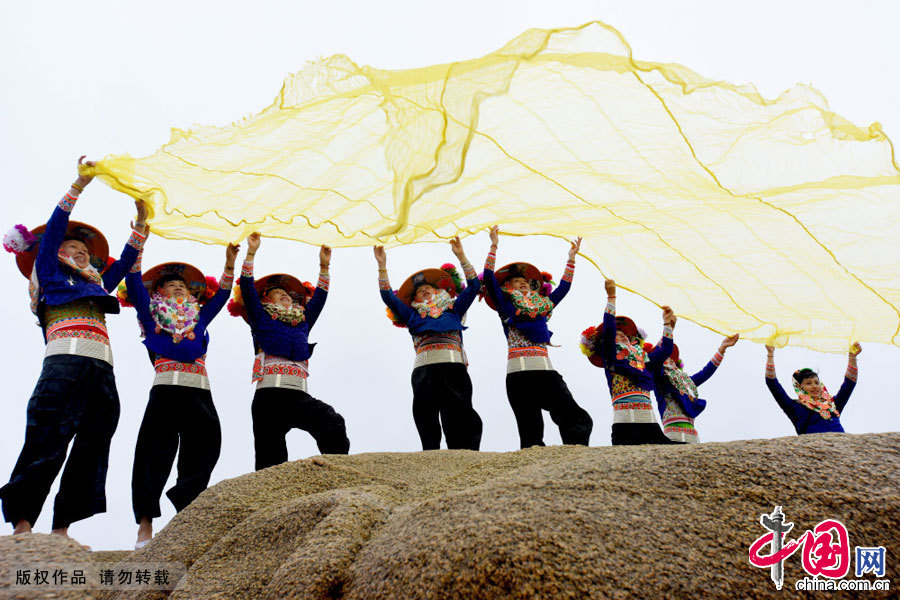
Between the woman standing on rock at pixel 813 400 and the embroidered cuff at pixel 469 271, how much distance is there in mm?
3160

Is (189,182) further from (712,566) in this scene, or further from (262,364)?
(712,566)

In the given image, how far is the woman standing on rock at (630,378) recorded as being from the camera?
6.46 metres

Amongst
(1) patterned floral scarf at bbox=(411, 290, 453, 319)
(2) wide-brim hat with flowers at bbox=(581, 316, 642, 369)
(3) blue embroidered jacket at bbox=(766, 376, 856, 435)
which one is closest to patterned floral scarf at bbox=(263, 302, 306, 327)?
(1) patterned floral scarf at bbox=(411, 290, 453, 319)

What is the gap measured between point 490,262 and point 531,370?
976 mm

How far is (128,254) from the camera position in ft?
16.1

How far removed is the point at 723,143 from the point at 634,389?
9.70 feet

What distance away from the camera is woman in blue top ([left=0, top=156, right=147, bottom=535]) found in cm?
420

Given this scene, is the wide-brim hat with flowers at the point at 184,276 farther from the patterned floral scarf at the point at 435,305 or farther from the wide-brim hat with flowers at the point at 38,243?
the patterned floral scarf at the point at 435,305

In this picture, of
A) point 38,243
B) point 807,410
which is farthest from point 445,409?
point 807,410

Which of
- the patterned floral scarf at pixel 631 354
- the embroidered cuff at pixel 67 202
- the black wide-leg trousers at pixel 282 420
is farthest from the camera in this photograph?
the patterned floral scarf at pixel 631 354

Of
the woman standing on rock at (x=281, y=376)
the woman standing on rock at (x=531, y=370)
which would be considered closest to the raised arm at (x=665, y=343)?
the woman standing on rock at (x=531, y=370)

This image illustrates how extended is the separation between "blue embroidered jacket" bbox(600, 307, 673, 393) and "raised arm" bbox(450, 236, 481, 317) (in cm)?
128

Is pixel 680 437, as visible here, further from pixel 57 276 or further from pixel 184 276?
pixel 57 276

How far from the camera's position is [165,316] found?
505 centimetres
